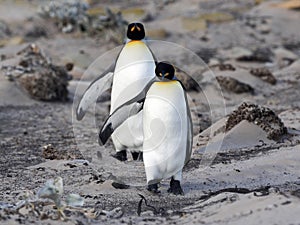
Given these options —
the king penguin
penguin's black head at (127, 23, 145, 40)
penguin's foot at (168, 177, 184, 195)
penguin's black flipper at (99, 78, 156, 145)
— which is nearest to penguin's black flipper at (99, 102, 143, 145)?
penguin's black flipper at (99, 78, 156, 145)

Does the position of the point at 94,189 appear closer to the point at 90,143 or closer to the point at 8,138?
the point at 90,143

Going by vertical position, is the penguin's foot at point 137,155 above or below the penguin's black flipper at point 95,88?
below

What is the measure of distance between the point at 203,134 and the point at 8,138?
8.36ft

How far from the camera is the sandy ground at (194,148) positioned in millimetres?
4758

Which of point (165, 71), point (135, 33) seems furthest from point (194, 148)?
point (165, 71)

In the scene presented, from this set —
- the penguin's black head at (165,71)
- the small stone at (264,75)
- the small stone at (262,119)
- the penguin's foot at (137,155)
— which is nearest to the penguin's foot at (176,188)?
the penguin's black head at (165,71)

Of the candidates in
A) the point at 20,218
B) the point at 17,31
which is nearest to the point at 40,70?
the point at 20,218

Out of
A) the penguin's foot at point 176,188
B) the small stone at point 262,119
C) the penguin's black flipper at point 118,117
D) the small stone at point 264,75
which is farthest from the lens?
the small stone at point 264,75

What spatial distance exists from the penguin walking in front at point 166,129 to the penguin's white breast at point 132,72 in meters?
0.87

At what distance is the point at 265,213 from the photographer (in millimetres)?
4293

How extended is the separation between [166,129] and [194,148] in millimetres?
2129

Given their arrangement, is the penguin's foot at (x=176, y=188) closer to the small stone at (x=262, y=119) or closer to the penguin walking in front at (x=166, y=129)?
the penguin walking in front at (x=166, y=129)

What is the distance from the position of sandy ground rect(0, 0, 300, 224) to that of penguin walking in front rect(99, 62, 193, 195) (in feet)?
0.65

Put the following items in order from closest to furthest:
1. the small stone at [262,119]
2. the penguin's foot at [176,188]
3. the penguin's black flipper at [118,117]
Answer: the penguin's foot at [176,188] < the penguin's black flipper at [118,117] < the small stone at [262,119]
